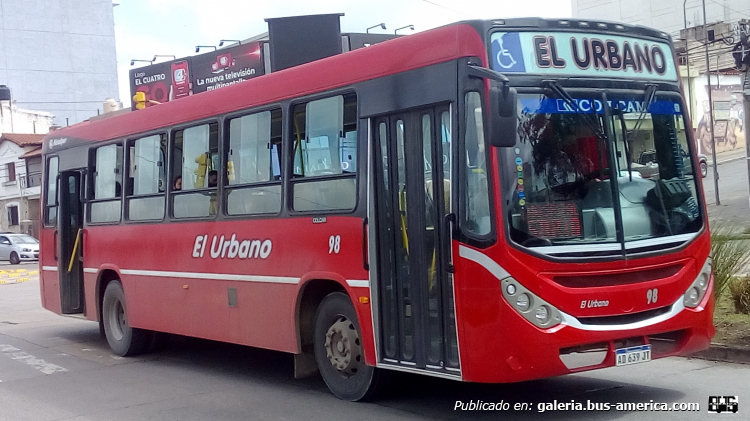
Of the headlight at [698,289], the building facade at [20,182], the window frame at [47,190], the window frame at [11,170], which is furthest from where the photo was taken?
the window frame at [11,170]

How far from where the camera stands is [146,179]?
11695 mm

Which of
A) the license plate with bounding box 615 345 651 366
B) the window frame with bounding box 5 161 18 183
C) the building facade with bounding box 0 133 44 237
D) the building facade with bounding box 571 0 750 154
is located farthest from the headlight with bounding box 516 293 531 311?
the window frame with bounding box 5 161 18 183

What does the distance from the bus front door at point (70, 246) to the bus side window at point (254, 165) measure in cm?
460

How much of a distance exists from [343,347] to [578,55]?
3375mm

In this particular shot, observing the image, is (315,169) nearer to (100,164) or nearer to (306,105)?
(306,105)

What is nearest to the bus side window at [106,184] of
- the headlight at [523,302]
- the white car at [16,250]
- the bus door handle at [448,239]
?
the bus door handle at [448,239]

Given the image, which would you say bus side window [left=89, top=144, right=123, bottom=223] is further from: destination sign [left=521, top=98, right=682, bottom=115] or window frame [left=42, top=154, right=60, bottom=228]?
destination sign [left=521, top=98, right=682, bottom=115]

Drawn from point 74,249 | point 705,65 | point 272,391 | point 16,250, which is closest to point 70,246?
point 74,249

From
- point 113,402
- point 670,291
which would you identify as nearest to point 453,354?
point 670,291

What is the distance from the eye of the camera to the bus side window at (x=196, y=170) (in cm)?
1021

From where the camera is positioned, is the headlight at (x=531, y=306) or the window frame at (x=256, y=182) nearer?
the headlight at (x=531, y=306)

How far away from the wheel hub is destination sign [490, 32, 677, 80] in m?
2.87

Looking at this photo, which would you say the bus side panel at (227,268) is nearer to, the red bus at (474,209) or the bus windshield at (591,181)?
the red bus at (474,209)

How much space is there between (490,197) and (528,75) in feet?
3.28
